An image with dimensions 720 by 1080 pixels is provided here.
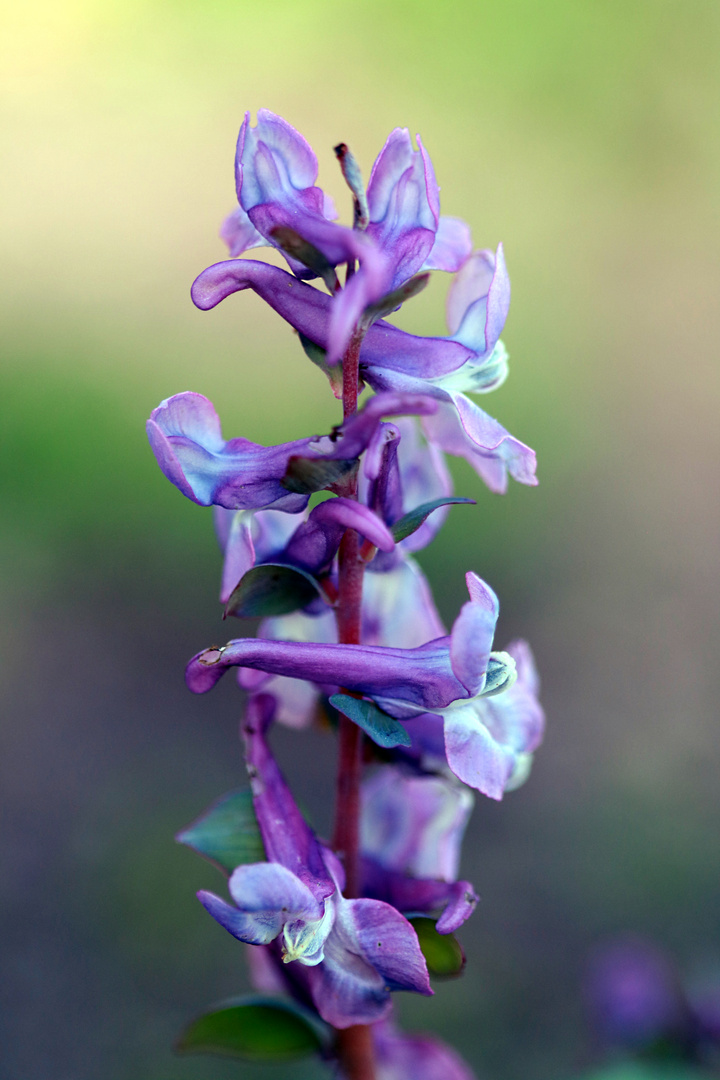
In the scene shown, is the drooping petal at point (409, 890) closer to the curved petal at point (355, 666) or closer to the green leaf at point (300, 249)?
the curved petal at point (355, 666)

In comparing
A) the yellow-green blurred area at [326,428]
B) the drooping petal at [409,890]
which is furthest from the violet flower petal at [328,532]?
the yellow-green blurred area at [326,428]

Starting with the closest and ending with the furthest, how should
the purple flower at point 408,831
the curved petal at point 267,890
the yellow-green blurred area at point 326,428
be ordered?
the curved petal at point 267,890
the purple flower at point 408,831
the yellow-green blurred area at point 326,428

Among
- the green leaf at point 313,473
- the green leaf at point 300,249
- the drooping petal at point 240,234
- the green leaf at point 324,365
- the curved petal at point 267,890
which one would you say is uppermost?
the drooping petal at point 240,234

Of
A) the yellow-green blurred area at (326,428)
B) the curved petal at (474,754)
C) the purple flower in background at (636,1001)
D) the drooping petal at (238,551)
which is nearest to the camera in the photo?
the curved petal at (474,754)

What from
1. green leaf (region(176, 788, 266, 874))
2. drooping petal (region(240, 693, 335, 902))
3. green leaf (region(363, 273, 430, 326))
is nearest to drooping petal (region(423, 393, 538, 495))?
green leaf (region(363, 273, 430, 326))

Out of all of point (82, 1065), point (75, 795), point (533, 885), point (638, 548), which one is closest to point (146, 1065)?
point (82, 1065)

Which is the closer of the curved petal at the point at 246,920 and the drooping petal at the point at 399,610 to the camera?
the curved petal at the point at 246,920

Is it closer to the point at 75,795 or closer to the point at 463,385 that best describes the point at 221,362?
the point at 75,795

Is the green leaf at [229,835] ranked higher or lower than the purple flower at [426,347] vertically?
lower
